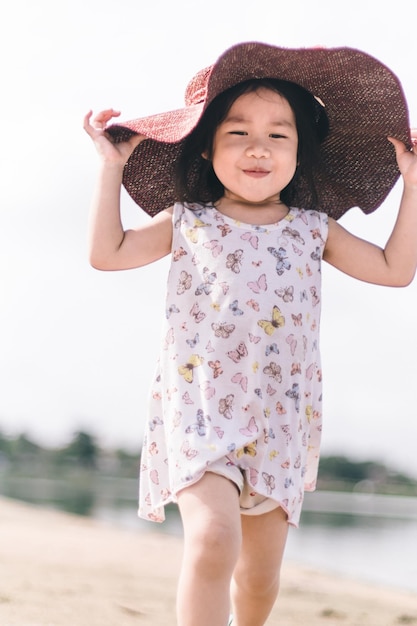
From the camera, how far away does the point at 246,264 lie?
317 centimetres

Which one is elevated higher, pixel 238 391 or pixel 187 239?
pixel 187 239

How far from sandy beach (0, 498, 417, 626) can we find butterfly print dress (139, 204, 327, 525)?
1468mm

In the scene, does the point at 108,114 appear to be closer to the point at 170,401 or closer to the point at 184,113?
the point at 184,113

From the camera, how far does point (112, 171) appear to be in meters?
3.28

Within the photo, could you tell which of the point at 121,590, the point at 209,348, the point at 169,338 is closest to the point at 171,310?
the point at 169,338

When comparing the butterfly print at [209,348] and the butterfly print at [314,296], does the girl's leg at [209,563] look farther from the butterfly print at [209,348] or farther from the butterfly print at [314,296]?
the butterfly print at [314,296]

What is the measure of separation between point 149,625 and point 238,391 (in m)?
1.71

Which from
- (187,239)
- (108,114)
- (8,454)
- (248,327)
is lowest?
(8,454)

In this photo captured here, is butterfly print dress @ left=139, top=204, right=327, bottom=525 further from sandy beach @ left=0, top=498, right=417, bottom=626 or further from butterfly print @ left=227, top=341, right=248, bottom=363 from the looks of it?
sandy beach @ left=0, top=498, right=417, bottom=626

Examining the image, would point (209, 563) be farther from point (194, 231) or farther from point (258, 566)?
point (194, 231)

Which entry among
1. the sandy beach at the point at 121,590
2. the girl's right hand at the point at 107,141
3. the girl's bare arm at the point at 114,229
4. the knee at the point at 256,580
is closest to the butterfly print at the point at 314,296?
the girl's bare arm at the point at 114,229

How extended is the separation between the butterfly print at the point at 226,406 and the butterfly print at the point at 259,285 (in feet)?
1.05

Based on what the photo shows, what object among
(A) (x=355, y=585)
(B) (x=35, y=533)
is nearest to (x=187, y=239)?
(A) (x=355, y=585)

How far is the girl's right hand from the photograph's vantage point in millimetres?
3287
